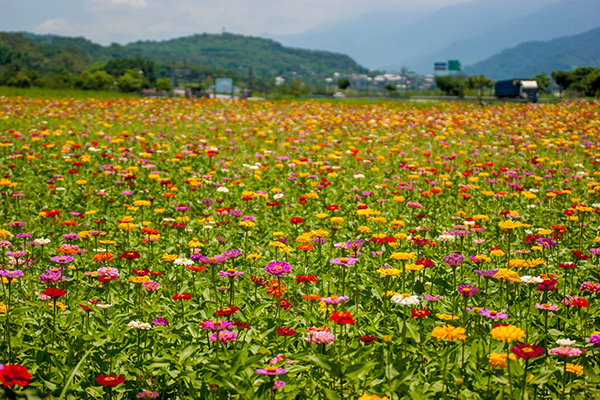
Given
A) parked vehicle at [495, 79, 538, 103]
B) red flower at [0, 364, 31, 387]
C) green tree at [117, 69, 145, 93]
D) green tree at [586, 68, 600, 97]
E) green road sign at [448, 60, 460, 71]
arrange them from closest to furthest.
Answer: red flower at [0, 364, 31, 387] < parked vehicle at [495, 79, 538, 103] < green road sign at [448, 60, 460, 71] < green tree at [586, 68, 600, 97] < green tree at [117, 69, 145, 93]

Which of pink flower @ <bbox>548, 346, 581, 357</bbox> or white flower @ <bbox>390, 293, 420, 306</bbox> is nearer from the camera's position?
pink flower @ <bbox>548, 346, 581, 357</bbox>

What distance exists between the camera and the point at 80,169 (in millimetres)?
7301

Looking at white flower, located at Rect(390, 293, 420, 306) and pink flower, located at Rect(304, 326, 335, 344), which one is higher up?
white flower, located at Rect(390, 293, 420, 306)

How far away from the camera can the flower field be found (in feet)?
6.81

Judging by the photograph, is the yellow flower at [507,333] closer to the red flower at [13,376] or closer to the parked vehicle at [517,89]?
the red flower at [13,376]

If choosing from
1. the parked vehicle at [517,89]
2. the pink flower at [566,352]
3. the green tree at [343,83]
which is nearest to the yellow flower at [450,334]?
the pink flower at [566,352]

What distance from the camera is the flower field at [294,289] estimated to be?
2.07 metres

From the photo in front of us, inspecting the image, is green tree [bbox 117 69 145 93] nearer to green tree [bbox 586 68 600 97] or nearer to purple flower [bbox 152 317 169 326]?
green tree [bbox 586 68 600 97]

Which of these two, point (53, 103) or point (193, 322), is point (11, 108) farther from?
point (193, 322)

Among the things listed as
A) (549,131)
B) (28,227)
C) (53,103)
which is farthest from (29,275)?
(53,103)

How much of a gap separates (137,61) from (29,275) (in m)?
122

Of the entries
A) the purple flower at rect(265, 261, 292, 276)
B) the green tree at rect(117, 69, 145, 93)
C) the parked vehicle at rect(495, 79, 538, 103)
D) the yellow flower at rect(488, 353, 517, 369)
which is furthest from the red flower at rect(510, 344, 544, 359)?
the green tree at rect(117, 69, 145, 93)

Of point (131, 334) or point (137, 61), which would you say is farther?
point (137, 61)

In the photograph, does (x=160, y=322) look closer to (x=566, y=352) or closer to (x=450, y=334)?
(x=450, y=334)
